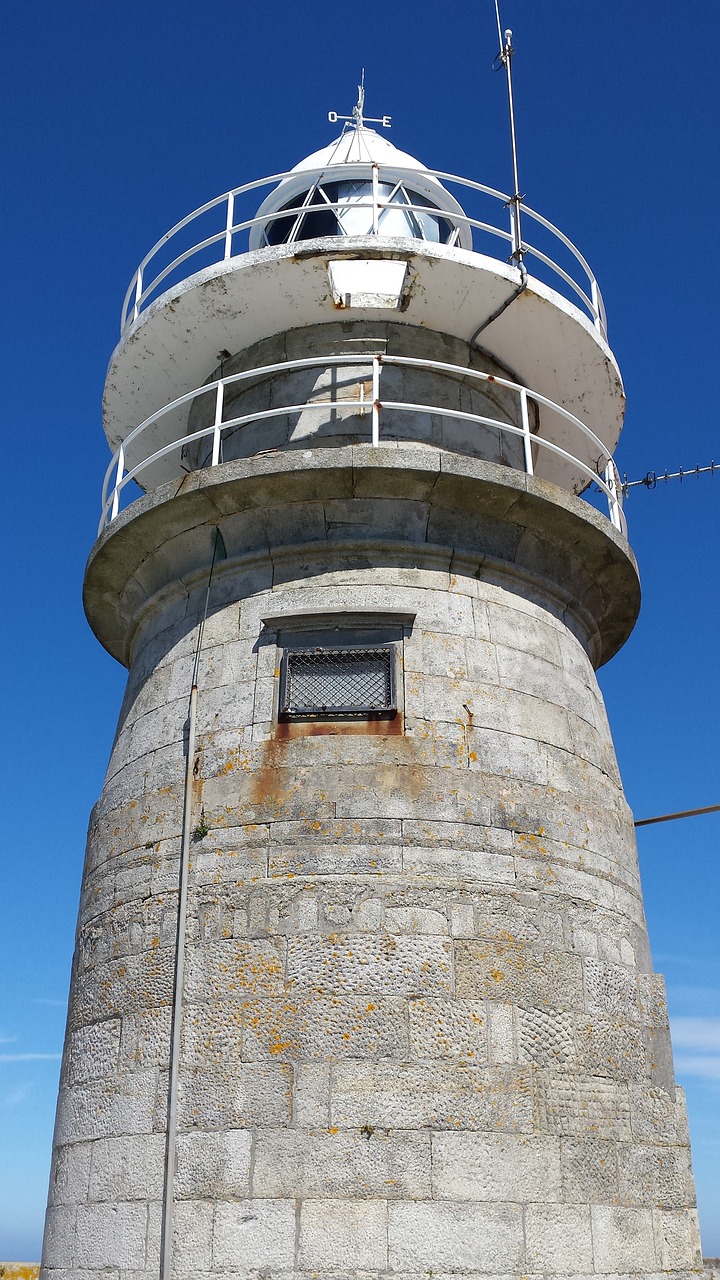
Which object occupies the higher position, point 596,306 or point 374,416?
point 596,306

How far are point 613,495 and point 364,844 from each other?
438 centimetres

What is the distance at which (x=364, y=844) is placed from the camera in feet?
25.2

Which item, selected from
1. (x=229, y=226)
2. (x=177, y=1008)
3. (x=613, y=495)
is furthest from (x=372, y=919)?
(x=229, y=226)

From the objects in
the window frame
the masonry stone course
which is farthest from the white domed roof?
the window frame

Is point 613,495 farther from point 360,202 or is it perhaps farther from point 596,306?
point 360,202

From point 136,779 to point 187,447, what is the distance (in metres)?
4.08

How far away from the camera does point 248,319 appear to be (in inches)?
412

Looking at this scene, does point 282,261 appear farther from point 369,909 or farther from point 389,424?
point 369,909

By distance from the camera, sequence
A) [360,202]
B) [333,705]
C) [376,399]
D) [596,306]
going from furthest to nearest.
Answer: [360,202] → [596,306] → [376,399] → [333,705]

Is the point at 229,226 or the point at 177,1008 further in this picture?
the point at 229,226

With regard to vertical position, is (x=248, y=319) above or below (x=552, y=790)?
above

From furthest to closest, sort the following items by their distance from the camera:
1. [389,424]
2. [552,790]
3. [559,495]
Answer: [389,424], [559,495], [552,790]

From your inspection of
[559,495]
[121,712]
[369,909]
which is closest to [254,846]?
[369,909]

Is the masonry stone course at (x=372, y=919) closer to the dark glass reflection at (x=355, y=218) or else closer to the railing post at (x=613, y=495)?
the railing post at (x=613, y=495)
